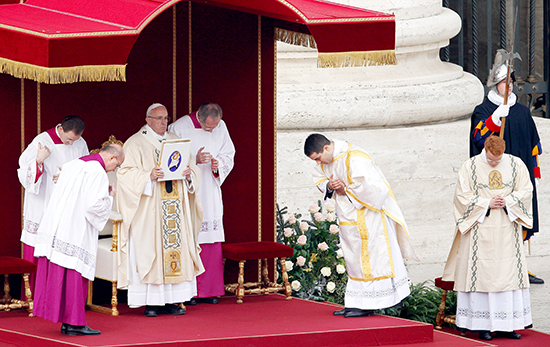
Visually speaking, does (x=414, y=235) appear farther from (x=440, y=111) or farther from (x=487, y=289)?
(x=487, y=289)

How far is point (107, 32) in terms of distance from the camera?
8148mm

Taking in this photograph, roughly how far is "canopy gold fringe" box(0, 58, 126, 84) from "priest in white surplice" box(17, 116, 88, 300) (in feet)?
2.41

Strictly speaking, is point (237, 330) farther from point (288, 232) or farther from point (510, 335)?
point (510, 335)

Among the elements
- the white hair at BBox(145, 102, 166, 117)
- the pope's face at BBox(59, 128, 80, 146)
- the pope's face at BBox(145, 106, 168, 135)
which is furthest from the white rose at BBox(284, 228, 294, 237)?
the pope's face at BBox(59, 128, 80, 146)

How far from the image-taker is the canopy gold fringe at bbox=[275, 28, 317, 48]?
978cm

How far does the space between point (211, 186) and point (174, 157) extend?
2.33 ft

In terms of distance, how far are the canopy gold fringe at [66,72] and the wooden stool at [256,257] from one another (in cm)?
210

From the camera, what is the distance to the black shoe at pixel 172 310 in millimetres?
9086

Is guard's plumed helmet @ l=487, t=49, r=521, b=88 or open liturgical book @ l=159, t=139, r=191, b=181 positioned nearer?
open liturgical book @ l=159, t=139, r=191, b=181

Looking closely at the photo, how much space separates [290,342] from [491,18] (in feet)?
26.2

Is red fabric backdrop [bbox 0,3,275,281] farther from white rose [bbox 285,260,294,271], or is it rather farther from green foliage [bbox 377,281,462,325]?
green foliage [bbox 377,281,462,325]

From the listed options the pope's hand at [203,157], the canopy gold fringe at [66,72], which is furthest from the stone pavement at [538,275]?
the canopy gold fringe at [66,72]

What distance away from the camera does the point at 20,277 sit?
9273mm

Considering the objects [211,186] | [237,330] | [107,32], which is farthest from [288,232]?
[107,32]
